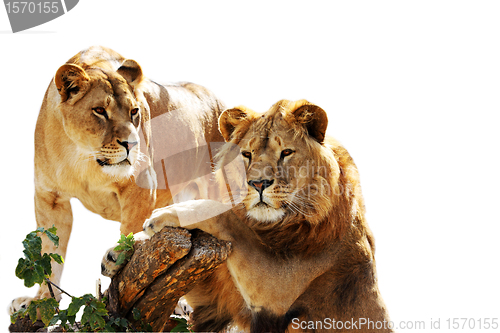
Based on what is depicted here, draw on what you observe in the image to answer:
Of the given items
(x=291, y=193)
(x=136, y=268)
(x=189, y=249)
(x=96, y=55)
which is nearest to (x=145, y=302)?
(x=136, y=268)

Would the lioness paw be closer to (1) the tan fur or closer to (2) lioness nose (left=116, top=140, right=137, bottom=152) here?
(1) the tan fur

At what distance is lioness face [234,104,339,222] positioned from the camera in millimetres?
3885

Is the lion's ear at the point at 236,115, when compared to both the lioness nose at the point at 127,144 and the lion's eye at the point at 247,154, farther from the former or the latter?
the lioness nose at the point at 127,144

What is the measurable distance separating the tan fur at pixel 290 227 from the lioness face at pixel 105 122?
79 cm

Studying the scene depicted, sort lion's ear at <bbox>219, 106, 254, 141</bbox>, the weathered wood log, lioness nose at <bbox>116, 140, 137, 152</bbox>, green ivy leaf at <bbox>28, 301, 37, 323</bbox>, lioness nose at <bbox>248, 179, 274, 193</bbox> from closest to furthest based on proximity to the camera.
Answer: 1. lioness nose at <bbox>248, 179, 274, 193</bbox>
2. the weathered wood log
3. lion's ear at <bbox>219, 106, 254, 141</bbox>
4. green ivy leaf at <bbox>28, 301, 37, 323</bbox>
5. lioness nose at <bbox>116, 140, 137, 152</bbox>

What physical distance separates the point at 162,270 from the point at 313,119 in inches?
56.1

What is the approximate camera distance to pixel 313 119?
4.15 metres

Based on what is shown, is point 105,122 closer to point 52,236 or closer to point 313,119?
point 52,236

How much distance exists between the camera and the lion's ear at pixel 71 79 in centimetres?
468

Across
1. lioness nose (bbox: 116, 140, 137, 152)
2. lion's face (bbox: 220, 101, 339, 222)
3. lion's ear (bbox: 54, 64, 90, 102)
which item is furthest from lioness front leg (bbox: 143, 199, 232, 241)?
lion's ear (bbox: 54, 64, 90, 102)

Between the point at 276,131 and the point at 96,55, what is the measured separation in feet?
6.41

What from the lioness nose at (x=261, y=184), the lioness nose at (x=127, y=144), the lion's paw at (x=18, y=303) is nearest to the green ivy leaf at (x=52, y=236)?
the lioness nose at (x=127, y=144)

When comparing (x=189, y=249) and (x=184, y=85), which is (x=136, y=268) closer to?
(x=189, y=249)

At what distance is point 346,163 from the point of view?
4.40 meters
